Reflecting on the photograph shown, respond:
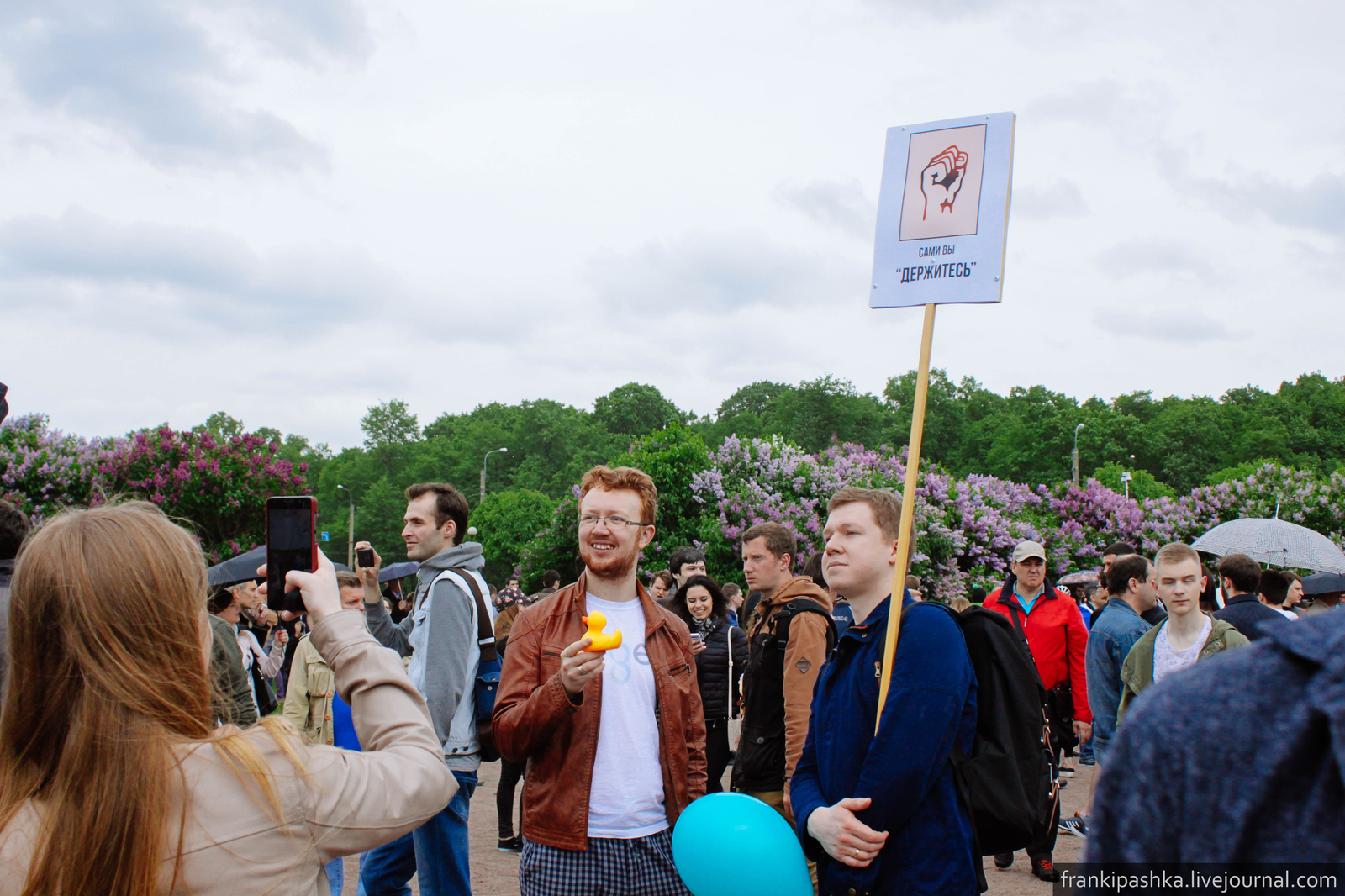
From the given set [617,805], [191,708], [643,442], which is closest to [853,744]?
[617,805]

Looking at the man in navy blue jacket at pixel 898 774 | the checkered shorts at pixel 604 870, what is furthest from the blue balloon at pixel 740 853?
the checkered shorts at pixel 604 870

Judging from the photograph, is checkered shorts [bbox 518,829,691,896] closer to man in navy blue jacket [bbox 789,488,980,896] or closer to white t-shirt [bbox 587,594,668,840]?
white t-shirt [bbox 587,594,668,840]

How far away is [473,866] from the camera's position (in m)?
6.44

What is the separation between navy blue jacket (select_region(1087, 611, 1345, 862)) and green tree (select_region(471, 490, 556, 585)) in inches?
2044

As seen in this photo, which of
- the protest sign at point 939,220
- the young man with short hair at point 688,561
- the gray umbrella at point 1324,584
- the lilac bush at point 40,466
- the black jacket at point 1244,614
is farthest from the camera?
the lilac bush at point 40,466

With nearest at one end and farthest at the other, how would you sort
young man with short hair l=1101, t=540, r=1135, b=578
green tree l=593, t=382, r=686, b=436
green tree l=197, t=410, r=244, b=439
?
1. young man with short hair l=1101, t=540, r=1135, b=578
2. green tree l=593, t=382, r=686, b=436
3. green tree l=197, t=410, r=244, b=439

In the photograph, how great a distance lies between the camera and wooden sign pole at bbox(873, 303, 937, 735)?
8.98 feet

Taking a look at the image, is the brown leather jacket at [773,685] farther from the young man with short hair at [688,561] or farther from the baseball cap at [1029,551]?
the baseball cap at [1029,551]

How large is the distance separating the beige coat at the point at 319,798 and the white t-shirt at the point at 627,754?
151cm

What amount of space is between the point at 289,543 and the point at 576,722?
1.49 metres

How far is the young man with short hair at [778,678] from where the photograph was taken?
12.4 feet

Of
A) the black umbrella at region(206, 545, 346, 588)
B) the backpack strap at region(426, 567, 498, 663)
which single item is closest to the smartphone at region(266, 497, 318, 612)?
the backpack strap at region(426, 567, 498, 663)

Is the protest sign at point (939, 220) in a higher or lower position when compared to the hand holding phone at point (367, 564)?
higher

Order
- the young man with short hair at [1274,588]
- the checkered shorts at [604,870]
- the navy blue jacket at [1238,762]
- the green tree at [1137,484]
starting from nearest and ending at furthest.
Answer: the navy blue jacket at [1238,762] < the checkered shorts at [604,870] < the young man with short hair at [1274,588] < the green tree at [1137,484]
